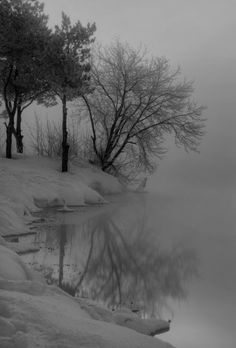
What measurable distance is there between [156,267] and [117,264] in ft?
1.99

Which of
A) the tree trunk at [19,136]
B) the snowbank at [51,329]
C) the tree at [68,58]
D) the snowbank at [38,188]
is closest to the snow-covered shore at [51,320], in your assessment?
the snowbank at [51,329]

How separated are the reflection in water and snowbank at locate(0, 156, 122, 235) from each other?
3.25 ft

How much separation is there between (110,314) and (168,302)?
1.21 m

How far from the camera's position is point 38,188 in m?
14.4

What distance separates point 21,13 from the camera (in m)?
18.5

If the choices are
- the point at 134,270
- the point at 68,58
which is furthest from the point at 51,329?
the point at 68,58

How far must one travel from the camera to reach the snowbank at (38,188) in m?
9.53

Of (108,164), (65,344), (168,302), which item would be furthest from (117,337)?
(108,164)

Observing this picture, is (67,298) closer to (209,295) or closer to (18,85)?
(209,295)

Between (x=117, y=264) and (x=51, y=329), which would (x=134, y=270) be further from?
(x=51, y=329)

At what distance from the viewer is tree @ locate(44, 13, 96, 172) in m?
18.6

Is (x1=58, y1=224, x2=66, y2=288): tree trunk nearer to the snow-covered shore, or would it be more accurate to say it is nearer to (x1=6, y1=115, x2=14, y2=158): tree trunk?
the snow-covered shore

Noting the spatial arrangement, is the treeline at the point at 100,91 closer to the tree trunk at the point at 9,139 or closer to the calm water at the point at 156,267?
the tree trunk at the point at 9,139

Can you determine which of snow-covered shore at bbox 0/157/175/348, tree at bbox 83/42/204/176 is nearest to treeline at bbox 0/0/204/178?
tree at bbox 83/42/204/176
